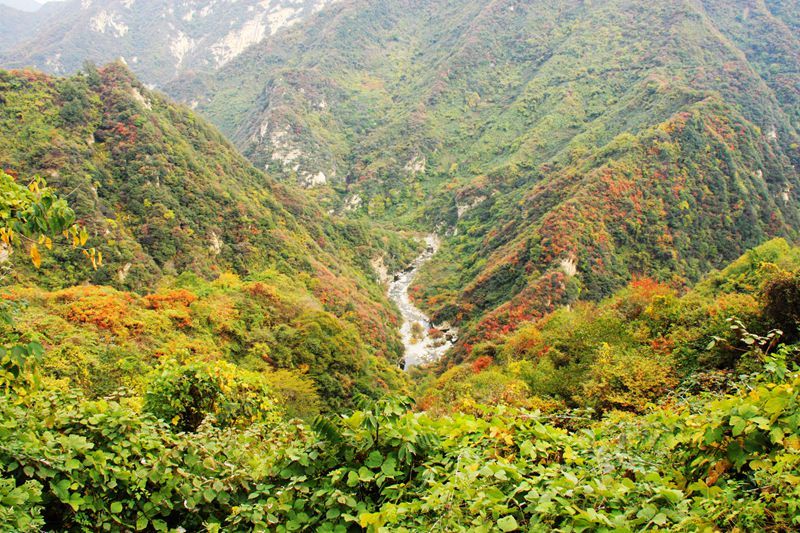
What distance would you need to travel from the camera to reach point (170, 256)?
142ft

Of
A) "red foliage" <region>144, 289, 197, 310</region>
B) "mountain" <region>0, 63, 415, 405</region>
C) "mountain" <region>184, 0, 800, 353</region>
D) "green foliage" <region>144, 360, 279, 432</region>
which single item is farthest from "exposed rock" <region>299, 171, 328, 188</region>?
"green foliage" <region>144, 360, 279, 432</region>

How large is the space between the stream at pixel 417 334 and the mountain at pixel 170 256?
9.22 feet

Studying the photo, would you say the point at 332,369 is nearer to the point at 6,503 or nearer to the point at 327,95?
the point at 6,503

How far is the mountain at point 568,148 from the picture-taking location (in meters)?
65.9

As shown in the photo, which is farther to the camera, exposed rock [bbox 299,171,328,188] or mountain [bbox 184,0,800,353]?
exposed rock [bbox 299,171,328,188]

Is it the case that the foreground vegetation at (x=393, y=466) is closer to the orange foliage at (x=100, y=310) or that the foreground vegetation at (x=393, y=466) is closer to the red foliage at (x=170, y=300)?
the orange foliage at (x=100, y=310)

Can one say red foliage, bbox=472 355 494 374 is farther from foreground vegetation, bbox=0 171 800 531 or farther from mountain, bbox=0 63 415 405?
foreground vegetation, bbox=0 171 800 531

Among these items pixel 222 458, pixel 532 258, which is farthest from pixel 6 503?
pixel 532 258

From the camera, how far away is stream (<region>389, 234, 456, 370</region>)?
63.1 m

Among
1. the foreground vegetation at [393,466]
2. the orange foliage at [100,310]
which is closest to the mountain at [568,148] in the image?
the orange foliage at [100,310]

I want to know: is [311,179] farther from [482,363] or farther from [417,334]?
[482,363]

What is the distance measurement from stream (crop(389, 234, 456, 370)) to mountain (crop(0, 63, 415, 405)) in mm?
2811

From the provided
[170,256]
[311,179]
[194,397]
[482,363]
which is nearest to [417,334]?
[482,363]

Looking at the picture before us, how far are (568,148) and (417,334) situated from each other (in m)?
67.3
